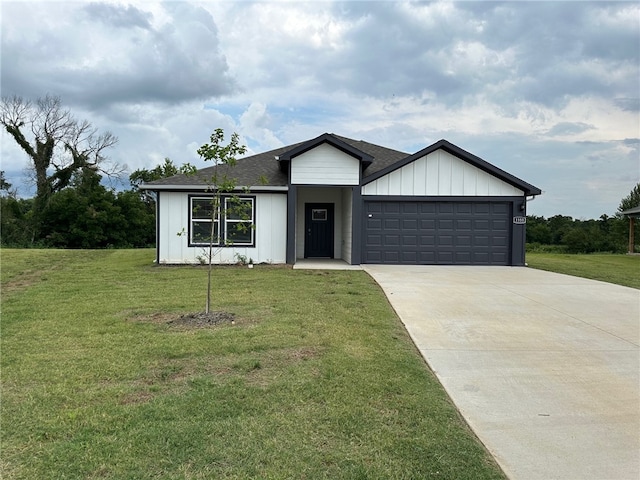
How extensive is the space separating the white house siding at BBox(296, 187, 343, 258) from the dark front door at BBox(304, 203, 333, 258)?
16cm

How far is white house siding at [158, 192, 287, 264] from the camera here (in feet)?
50.1

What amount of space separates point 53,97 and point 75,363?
39445 millimetres

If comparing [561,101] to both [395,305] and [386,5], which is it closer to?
[386,5]

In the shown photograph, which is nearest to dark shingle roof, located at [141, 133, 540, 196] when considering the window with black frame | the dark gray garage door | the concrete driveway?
the window with black frame

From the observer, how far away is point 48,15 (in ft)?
37.0

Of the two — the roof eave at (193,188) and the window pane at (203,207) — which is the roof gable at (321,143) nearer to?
the roof eave at (193,188)

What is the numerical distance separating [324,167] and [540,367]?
10.9 m

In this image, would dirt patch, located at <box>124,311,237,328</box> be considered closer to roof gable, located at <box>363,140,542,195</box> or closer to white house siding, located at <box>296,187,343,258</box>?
roof gable, located at <box>363,140,542,195</box>

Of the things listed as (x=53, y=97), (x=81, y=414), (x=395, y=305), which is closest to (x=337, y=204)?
(x=395, y=305)

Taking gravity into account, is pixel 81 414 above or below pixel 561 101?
below

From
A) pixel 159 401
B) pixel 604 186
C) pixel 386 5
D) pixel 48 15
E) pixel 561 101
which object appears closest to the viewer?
pixel 159 401

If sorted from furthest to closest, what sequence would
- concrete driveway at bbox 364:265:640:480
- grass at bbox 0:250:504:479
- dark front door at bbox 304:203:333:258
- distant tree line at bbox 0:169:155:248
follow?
distant tree line at bbox 0:169:155:248, dark front door at bbox 304:203:333:258, concrete driveway at bbox 364:265:640:480, grass at bbox 0:250:504:479

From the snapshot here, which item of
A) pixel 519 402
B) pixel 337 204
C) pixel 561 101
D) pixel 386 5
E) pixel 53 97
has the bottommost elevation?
pixel 519 402

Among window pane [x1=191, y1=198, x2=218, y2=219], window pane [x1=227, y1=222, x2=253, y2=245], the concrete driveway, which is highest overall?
window pane [x1=191, y1=198, x2=218, y2=219]
